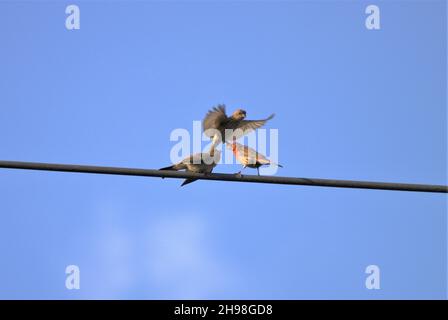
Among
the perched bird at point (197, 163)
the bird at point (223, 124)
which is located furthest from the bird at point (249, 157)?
the perched bird at point (197, 163)

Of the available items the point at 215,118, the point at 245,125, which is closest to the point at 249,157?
the point at 245,125

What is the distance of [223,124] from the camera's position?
821 centimetres

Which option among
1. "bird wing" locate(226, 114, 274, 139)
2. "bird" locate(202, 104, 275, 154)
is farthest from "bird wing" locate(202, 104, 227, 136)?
"bird wing" locate(226, 114, 274, 139)

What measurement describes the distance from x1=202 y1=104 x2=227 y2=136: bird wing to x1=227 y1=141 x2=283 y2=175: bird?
76 centimetres

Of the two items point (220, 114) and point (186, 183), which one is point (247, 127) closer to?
point (220, 114)

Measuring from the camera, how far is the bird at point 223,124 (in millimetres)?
7941

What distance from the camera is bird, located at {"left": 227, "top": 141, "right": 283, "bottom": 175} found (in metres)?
8.66

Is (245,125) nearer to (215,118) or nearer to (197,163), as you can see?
(215,118)

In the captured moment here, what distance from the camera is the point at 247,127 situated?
848 cm

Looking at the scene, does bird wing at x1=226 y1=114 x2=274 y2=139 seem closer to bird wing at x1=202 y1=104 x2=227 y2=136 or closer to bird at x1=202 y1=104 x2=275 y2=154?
bird at x1=202 y1=104 x2=275 y2=154

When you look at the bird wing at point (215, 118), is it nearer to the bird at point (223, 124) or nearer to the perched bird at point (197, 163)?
the bird at point (223, 124)
